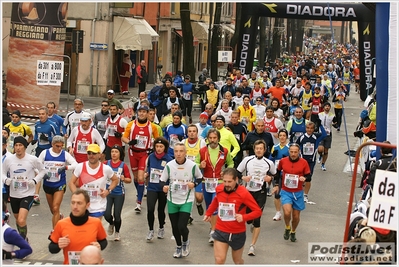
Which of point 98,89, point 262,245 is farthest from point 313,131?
point 98,89

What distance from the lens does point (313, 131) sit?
16.4 m

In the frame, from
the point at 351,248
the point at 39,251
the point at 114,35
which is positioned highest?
the point at 114,35

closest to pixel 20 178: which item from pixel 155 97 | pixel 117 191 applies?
pixel 117 191

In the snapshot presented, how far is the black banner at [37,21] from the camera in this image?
26062 mm

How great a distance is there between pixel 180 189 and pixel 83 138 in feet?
9.98

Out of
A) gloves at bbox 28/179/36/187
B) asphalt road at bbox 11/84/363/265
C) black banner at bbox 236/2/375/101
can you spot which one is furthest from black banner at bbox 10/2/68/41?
gloves at bbox 28/179/36/187

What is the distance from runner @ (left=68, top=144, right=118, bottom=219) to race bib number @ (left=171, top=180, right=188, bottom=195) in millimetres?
880

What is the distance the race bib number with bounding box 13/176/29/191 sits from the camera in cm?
1146

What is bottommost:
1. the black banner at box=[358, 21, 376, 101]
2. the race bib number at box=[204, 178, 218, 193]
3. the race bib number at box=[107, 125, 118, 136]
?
the race bib number at box=[204, 178, 218, 193]

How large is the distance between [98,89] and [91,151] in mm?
25561

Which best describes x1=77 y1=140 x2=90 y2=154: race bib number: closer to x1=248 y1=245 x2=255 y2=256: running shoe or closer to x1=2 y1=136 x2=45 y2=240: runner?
x1=2 y1=136 x2=45 y2=240: runner

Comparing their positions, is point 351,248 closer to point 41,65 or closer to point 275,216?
point 275,216

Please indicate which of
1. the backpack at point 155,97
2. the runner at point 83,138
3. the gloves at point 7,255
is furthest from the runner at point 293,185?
the backpack at point 155,97

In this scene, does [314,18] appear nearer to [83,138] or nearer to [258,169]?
[83,138]
